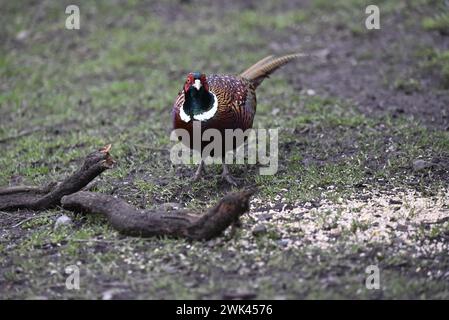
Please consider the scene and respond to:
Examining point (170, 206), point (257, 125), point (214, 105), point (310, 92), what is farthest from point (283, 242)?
point (310, 92)

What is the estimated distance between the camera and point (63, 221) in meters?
4.58

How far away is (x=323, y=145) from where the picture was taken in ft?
19.5

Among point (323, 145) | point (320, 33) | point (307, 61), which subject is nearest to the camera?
point (323, 145)

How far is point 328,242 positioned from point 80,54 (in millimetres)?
5675

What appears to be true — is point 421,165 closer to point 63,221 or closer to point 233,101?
point 233,101

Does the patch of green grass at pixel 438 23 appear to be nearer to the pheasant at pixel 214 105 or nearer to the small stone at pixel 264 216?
the pheasant at pixel 214 105

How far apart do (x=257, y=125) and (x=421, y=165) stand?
1.81 metres

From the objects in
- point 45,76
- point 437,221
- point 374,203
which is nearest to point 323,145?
point 374,203

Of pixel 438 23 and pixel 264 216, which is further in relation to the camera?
pixel 438 23

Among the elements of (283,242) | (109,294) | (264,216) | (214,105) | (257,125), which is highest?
(214,105)

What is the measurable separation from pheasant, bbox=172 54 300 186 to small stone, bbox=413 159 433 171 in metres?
1.29

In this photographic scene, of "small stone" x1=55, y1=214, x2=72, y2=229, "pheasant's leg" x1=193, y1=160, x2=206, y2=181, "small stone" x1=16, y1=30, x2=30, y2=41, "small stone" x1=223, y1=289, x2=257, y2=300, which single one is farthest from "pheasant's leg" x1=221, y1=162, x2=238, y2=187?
"small stone" x1=16, y1=30, x2=30, y2=41

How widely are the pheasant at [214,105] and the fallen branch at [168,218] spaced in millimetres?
896

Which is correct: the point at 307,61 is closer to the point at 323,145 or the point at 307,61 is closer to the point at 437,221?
the point at 323,145
